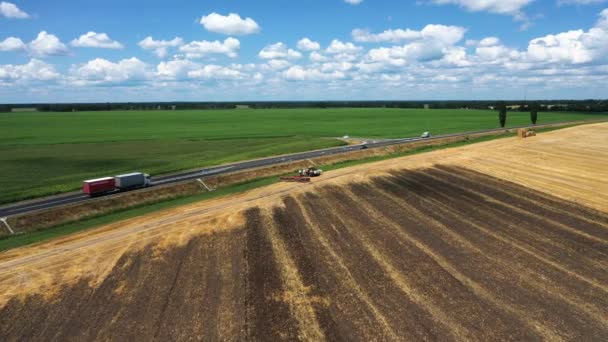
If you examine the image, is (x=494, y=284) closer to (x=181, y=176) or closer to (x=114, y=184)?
(x=114, y=184)

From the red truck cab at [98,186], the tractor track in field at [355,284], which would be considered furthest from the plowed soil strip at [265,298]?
the red truck cab at [98,186]

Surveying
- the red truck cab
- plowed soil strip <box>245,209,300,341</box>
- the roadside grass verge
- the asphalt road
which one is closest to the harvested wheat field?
plowed soil strip <box>245,209,300,341</box>

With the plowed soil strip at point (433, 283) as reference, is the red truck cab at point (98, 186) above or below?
above

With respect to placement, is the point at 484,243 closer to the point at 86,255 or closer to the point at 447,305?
the point at 447,305

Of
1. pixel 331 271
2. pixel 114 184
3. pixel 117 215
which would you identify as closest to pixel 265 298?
pixel 331 271

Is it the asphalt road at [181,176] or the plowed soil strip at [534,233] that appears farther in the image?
the asphalt road at [181,176]

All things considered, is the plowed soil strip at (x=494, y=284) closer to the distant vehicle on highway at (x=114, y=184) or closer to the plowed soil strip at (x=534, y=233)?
the plowed soil strip at (x=534, y=233)

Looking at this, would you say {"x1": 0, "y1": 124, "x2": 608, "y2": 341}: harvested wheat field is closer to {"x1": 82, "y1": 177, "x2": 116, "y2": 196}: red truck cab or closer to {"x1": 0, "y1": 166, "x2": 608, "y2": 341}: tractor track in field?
{"x1": 0, "y1": 166, "x2": 608, "y2": 341}: tractor track in field
